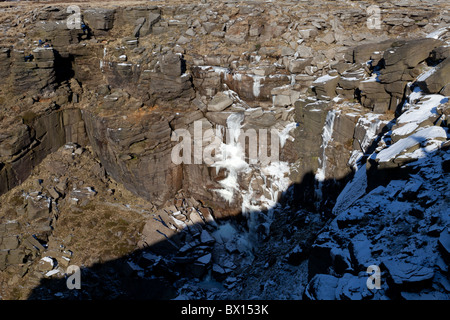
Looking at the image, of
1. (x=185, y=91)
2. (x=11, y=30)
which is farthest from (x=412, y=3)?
(x=11, y=30)

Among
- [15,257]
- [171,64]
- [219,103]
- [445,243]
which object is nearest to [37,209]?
[15,257]

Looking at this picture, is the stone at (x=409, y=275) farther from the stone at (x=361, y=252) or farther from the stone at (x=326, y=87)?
the stone at (x=326, y=87)

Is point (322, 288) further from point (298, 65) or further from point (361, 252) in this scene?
point (298, 65)

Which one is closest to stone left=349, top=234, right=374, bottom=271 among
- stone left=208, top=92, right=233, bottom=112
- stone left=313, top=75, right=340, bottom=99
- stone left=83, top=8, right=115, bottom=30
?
stone left=313, top=75, right=340, bottom=99

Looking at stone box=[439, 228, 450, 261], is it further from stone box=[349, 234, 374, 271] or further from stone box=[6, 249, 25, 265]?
stone box=[6, 249, 25, 265]

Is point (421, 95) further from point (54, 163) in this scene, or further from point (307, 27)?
point (54, 163)

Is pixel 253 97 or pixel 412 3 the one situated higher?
pixel 412 3

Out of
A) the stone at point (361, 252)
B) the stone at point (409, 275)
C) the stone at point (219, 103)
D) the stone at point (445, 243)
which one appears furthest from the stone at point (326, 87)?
the stone at point (409, 275)
